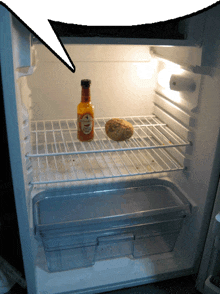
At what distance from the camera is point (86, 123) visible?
3.84 ft

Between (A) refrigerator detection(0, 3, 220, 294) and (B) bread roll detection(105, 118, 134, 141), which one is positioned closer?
(A) refrigerator detection(0, 3, 220, 294)

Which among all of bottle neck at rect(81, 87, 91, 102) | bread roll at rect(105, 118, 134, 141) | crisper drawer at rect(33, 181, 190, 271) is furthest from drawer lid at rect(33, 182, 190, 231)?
bottle neck at rect(81, 87, 91, 102)

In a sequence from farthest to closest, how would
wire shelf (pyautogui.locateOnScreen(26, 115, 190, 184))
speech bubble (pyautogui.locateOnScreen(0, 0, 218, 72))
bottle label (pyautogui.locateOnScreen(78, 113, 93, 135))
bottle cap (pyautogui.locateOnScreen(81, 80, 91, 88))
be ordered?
wire shelf (pyautogui.locateOnScreen(26, 115, 190, 184))
bottle label (pyautogui.locateOnScreen(78, 113, 93, 135))
bottle cap (pyautogui.locateOnScreen(81, 80, 91, 88))
speech bubble (pyautogui.locateOnScreen(0, 0, 218, 72))

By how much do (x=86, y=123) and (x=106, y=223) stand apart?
46cm

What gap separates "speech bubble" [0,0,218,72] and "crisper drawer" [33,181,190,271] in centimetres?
69

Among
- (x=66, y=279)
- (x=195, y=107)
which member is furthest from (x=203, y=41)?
(x=66, y=279)

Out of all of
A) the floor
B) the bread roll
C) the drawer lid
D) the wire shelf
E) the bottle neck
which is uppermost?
the bottle neck

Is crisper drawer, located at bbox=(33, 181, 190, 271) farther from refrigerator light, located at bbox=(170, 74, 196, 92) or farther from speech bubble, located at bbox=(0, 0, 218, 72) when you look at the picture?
speech bubble, located at bbox=(0, 0, 218, 72)

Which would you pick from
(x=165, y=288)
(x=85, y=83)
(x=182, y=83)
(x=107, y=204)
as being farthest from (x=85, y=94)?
(x=165, y=288)

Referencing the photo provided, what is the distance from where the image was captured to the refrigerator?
88cm

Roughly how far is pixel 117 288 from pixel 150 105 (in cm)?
99

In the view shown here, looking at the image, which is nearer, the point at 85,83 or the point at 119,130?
the point at 85,83

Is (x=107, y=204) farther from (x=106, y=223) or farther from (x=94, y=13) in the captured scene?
(x=94, y=13)

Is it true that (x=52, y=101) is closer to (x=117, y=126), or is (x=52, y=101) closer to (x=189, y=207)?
(x=117, y=126)
